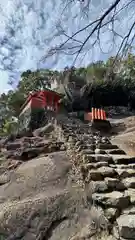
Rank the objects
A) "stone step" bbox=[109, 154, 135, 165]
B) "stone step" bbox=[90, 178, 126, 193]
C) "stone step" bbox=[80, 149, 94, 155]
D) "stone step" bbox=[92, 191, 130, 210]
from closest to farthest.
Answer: "stone step" bbox=[92, 191, 130, 210]
"stone step" bbox=[90, 178, 126, 193]
"stone step" bbox=[109, 154, 135, 165]
"stone step" bbox=[80, 149, 94, 155]

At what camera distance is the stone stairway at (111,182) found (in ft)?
10.5

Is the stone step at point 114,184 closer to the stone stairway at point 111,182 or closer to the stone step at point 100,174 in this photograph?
A: the stone stairway at point 111,182

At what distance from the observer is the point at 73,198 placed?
183 inches

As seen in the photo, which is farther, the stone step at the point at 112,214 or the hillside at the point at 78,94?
the hillside at the point at 78,94

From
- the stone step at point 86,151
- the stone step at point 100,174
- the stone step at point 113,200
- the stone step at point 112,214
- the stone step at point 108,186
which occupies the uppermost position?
the stone step at point 86,151

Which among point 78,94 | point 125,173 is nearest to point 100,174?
point 125,173

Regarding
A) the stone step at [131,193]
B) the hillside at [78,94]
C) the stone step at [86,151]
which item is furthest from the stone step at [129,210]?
the hillside at [78,94]

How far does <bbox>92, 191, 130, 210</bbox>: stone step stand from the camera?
3463mm

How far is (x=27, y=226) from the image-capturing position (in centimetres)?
424

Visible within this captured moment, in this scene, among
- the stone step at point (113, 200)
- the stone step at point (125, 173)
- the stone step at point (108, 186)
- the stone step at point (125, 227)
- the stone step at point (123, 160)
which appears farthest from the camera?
the stone step at point (123, 160)

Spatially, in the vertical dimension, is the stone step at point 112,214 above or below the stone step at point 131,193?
below

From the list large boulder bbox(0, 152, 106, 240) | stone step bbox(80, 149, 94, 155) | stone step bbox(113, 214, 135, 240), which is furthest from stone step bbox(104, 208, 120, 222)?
stone step bbox(80, 149, 94, 155)

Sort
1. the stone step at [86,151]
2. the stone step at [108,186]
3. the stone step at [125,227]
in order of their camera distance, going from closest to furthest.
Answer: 1. the stone step at [125,227]
2. the stone step at [108,186]
3. the stone step at [86,151]

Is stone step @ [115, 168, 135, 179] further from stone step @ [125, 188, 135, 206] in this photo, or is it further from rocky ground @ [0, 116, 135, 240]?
stone step @ [125, 188, 135, 206]
